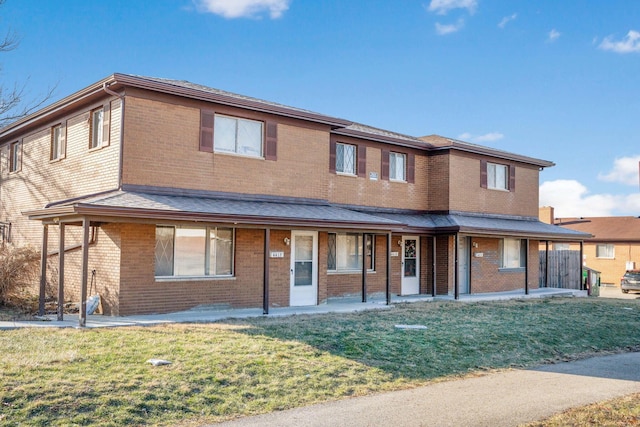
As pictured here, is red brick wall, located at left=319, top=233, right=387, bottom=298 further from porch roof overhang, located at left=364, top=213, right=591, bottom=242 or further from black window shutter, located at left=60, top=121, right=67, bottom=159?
black window shutter, located at left=60, top=121, right=67, bottom=159

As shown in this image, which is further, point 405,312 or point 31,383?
point 405,312

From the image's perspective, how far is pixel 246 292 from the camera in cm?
1597

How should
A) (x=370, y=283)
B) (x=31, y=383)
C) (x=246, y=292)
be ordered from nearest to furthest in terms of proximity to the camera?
(x=31, y=383) → (x=246, y=292) → (x=370, y=283)

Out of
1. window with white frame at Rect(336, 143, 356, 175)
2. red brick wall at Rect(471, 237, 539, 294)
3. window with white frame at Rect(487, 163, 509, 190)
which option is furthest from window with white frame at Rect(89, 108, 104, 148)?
window with white frame at Rect(487, 163, 509, 190)

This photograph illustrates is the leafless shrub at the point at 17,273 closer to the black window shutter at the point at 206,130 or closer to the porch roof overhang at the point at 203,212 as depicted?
the porch roof overhang at the point at 203,212

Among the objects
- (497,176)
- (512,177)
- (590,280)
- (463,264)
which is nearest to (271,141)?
(463,264)

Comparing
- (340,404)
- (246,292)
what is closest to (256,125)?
(246,292)

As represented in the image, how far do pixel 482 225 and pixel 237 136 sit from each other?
34.3 feet

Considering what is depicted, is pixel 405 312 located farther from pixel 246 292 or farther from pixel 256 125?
pixel 256 125

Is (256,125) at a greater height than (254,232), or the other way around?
(256,125)

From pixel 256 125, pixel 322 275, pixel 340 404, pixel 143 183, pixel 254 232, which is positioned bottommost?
pixel 340 404

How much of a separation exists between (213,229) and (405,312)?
5.68 metres

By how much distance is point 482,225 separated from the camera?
22266mm

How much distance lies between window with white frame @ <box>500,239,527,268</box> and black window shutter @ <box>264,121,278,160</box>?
39.0ft
